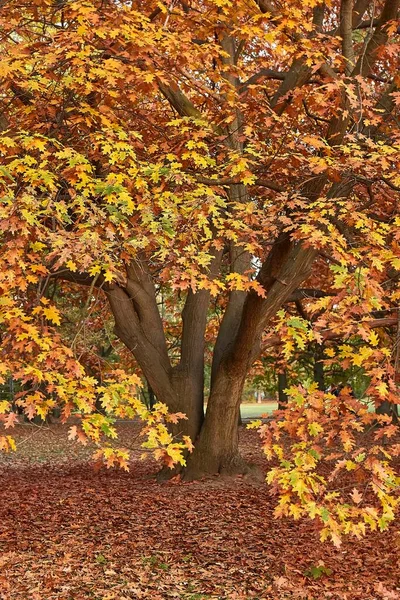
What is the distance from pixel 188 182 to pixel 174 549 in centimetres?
434

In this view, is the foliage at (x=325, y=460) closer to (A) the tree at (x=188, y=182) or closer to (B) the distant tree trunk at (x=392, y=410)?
(B) the distant tree trunk at (x=392, y=410)

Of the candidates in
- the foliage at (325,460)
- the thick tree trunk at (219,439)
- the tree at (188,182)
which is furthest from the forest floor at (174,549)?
the tree at (188,182)

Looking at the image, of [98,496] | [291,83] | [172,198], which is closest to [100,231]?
[172,198]

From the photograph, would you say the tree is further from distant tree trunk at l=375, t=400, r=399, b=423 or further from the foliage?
the foliage

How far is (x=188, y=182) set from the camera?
735 centimetres

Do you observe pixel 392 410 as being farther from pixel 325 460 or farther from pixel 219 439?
pixel 219 439

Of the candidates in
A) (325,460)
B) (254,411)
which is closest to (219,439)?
(325,460)

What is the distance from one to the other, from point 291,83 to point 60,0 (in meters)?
3.49

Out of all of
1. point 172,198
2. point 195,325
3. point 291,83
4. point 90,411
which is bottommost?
point 90,411

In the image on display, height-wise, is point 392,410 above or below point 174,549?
above

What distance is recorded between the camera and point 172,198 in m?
7.23

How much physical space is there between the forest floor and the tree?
4.95ft

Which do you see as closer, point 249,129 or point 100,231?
point 100,231

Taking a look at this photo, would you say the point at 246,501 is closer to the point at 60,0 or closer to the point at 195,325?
the point at 195,325
